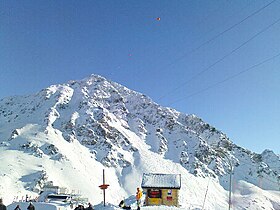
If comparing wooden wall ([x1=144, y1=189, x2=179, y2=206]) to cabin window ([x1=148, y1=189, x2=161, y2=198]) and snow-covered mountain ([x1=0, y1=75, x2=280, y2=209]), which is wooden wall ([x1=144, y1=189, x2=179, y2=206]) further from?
snow-covered mountain ([x1=0, y1=75, x2=280, y2=209])

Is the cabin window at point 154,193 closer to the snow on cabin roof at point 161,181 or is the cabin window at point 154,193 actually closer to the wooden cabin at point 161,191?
the wooden cabin at point 161,191

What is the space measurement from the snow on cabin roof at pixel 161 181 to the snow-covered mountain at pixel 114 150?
50.8 metres

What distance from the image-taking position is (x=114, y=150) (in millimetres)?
130750

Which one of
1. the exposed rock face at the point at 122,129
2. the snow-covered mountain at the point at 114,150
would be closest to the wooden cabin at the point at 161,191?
the snow-covered mountain at the point at 114,150

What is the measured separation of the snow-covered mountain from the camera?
321ft

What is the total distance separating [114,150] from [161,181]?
96663 millimetres

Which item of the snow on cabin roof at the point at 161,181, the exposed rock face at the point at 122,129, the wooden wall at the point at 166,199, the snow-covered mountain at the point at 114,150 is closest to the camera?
the wooden wall at the point at 166,199

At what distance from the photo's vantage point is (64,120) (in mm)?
138250

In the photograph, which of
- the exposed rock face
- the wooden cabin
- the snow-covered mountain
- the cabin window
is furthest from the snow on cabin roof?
the exposed rock face

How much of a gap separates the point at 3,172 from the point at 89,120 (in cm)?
6124

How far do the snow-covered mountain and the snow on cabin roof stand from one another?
1999 inches

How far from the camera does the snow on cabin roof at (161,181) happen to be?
1371 inches

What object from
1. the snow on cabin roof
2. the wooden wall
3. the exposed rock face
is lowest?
the wooden wall

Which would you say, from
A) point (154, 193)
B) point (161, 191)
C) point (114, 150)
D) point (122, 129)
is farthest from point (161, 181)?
point (122, 129)
